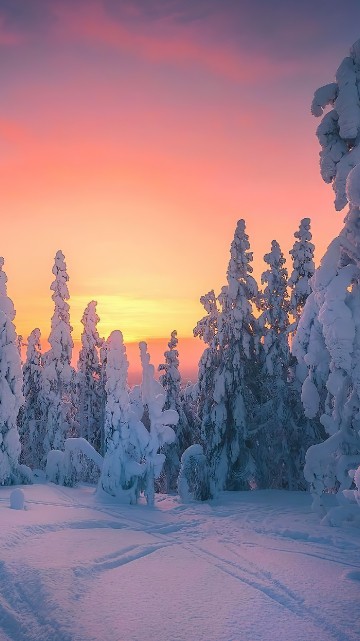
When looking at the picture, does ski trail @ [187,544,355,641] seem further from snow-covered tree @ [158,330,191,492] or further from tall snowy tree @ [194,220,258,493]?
snow-covered tree @ [158,330,191,492]

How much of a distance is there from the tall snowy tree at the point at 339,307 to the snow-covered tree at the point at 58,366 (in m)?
20.3

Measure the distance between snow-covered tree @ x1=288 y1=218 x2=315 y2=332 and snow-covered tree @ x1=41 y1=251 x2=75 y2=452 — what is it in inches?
608

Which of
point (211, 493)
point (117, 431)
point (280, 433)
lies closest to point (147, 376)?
point (117, 431)

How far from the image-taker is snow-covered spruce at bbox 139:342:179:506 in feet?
70.0

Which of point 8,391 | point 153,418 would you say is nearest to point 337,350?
point 153,418

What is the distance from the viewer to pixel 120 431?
21.2 m

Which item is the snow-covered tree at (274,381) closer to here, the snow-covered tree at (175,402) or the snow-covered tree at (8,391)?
the snow-covered tree at (175,402)

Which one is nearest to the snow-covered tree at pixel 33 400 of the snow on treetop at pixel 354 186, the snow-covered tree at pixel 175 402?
the snow-covered tree at pixel 175 402

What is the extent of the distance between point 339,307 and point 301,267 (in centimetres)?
1440

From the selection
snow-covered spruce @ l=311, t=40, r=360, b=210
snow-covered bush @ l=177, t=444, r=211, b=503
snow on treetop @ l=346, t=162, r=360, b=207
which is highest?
snow-covered spruce @ l=311, t=40, r=360, b=210

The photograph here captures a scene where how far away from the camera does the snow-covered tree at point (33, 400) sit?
108ft

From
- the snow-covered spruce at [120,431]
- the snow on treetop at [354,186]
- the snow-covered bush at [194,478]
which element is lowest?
the snow-covered bush at [194,478]

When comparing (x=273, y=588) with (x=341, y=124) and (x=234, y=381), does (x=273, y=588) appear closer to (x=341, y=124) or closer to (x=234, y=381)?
(x=341, y=124)

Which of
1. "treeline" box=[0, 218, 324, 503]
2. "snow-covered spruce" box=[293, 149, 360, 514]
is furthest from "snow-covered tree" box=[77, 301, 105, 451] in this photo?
"snow-covered spruce" box=[293, 149, 360, 514]
